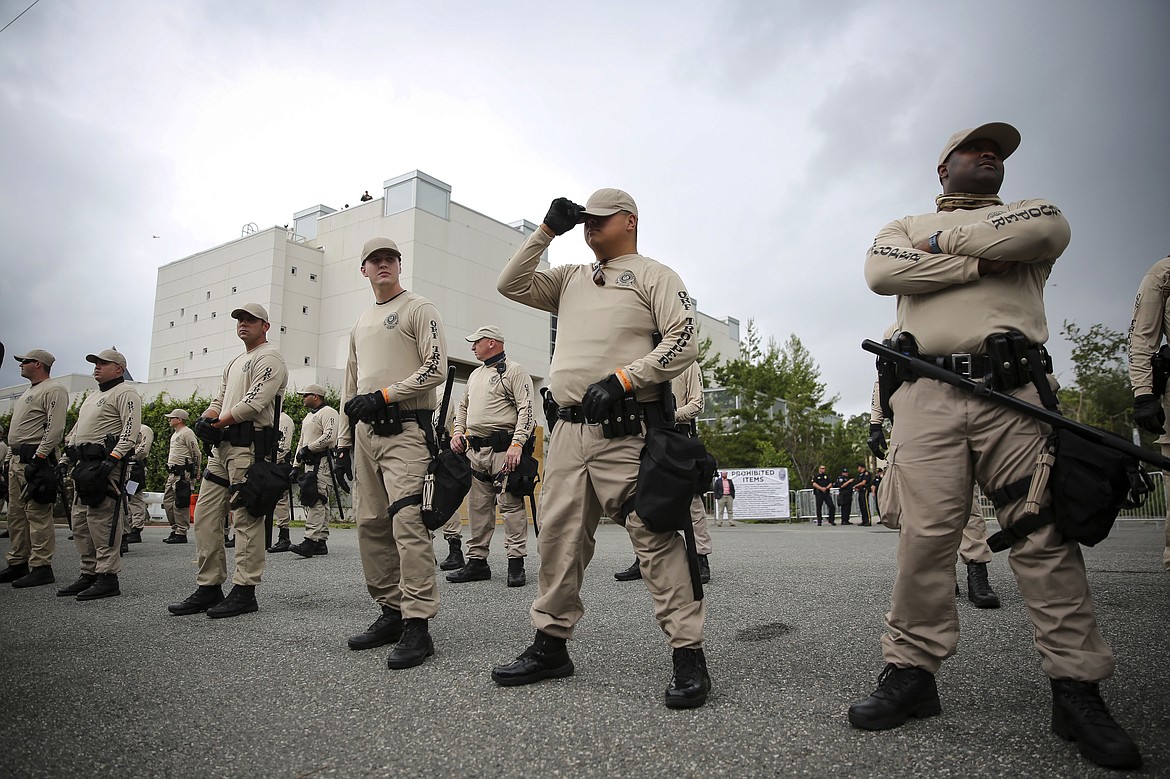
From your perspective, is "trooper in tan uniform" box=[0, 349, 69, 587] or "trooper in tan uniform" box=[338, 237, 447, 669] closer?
"trooper in tan uniform" box=[338, 237, 447, 669]

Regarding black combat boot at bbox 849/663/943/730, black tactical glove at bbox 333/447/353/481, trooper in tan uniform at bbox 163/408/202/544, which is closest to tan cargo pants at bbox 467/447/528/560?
black tactical glove at bbox 333/447/353/481

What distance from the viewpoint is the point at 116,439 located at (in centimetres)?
654

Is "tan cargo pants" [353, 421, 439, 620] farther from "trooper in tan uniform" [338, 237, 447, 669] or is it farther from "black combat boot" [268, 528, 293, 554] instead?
"black combat boot" [268, 528, 293, 554]

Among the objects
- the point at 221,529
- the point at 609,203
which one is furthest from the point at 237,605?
the point at 609,203

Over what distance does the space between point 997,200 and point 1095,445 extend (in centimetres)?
113

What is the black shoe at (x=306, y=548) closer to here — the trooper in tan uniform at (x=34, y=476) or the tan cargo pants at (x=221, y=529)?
the trooper in tan uniform at (x=34, y=476)

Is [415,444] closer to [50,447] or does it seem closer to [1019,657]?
[1019,657]

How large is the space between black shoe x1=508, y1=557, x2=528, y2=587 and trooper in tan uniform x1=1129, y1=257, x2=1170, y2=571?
4.69 metres

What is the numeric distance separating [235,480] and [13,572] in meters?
3.66

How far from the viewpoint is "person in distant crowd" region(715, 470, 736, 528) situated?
22.3m

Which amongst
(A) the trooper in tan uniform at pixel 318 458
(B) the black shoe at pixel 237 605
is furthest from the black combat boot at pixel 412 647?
(A) the trooper in tan uniform at pixel 318 458

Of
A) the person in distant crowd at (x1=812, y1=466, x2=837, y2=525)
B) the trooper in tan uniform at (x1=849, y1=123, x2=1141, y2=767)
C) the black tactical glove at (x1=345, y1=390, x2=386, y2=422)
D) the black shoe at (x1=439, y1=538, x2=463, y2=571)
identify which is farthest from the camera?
the person in distant crowd at (x1=812, y1=466, x2=837, y2=525)

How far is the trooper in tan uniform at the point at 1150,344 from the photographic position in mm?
4391

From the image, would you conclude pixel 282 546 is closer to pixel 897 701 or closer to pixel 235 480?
pixel 235 480
